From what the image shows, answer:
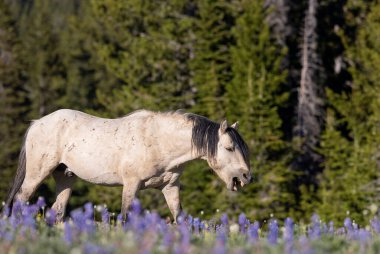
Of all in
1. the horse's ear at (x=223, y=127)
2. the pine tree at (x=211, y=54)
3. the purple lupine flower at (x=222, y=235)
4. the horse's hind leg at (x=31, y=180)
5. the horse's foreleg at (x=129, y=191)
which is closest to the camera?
the purple lupine flower at (x=222, y=235)

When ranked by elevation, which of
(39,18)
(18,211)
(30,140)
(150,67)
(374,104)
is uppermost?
(39,18)

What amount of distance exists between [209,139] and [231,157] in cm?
38

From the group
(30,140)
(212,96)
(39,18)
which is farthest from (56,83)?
(30,140)

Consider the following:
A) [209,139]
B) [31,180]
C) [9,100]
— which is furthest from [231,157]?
[9,100]

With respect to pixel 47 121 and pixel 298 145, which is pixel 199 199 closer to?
pixel 298 145

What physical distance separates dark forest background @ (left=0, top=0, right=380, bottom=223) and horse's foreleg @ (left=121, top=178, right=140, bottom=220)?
2346 centimetres

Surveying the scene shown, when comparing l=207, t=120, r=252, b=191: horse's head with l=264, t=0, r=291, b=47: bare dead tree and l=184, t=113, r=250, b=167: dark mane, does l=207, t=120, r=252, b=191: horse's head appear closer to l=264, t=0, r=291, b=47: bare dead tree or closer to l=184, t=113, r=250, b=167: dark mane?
l=184, t=113, r=250, b=167: dark mane

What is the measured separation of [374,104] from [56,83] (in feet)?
125

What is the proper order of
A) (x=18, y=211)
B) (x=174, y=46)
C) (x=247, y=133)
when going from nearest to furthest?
(x=18, y=211) < (x=247, y=133) < (x=174, y=46)

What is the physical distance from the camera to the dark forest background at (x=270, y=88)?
3688 cm

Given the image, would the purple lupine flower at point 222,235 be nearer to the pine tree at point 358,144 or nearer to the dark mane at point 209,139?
the dark mane at point 209,139

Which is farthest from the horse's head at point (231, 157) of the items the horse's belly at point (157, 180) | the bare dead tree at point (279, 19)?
the bare dead tree at point (279, 19)

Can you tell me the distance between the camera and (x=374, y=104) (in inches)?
1383

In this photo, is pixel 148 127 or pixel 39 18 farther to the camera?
pixel 39 18
